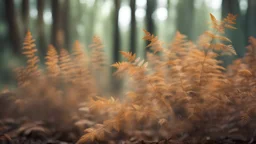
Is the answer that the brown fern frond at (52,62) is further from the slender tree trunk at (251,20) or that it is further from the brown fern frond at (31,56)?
the slender tree trunk at (251,20)

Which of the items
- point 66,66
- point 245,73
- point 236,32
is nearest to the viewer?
point 245,73

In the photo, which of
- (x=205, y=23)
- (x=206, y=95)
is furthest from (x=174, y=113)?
(x=205, y=23)

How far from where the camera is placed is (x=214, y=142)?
280cm

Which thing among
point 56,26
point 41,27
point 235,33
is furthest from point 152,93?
point 41,27

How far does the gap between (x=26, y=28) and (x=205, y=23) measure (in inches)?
88.3

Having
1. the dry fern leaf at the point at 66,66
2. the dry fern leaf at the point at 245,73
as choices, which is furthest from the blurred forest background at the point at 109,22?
the dry fern leaf at the point at 245,73

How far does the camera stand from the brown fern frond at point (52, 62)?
3.23 metres

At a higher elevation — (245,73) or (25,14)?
(25,14)

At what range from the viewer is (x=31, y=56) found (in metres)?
3.26

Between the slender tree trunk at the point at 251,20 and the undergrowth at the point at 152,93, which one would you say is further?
the slender tree trunk at the point at 251,20

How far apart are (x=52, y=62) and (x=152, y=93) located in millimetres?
1278

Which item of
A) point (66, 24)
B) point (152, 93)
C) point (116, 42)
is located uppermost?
point (66, 24)

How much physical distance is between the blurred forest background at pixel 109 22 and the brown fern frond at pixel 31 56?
0.10 m

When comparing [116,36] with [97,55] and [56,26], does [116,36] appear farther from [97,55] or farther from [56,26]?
[56,26]
